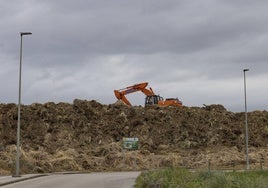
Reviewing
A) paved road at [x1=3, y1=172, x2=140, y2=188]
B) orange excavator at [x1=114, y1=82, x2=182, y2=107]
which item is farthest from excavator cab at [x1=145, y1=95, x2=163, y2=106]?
paved road at [x1=3, y1=172, x2=140, y2=188]

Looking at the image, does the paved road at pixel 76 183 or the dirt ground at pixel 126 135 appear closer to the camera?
the paved road at pixel 76 183

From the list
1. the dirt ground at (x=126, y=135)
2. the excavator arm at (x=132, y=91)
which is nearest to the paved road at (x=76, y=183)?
the dirt ground at (x=126, y=135)

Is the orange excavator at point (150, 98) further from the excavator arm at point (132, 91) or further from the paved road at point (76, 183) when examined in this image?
the paved road at point (76, 183)

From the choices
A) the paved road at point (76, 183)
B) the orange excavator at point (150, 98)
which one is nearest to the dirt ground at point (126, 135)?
the orange excavator at point (150, 98)

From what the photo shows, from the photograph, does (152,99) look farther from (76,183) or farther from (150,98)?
(76,183)

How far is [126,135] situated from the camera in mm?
67375

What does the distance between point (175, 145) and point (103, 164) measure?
11952 millimetres

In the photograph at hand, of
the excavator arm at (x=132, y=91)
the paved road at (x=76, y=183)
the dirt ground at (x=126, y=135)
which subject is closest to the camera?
the paved road at (x=76, y=183)

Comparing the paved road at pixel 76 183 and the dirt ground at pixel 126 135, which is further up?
the dirt ground at pixel 126 135

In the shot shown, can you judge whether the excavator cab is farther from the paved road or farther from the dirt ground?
the paved road

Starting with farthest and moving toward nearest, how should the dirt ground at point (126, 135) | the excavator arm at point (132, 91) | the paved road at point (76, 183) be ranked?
the excavator arm at point (132, 91), the dirt ground at point (126, 135), the paved road at point (76, 183)

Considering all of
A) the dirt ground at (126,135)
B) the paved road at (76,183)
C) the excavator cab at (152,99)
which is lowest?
the paved road at (76,183)

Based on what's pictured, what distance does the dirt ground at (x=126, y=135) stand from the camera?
56.5 metres

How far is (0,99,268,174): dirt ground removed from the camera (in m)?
56.5
